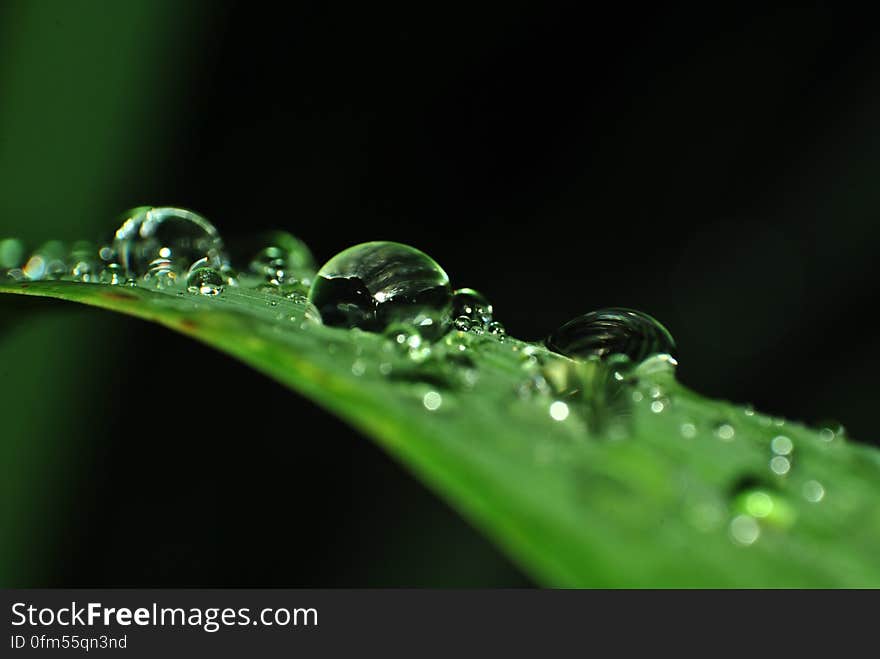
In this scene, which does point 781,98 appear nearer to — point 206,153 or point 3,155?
point 206,153

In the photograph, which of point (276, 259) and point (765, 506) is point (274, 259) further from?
point (765, 506)

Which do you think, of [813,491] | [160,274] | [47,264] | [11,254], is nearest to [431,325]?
[813,491]

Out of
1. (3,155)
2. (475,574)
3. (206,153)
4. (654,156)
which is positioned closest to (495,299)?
(654,156)

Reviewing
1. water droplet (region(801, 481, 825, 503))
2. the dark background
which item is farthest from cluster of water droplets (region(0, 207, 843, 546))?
the dark background

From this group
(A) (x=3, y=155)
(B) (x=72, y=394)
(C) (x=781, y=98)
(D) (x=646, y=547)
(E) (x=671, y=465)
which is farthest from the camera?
(C) (x=781, y=98)

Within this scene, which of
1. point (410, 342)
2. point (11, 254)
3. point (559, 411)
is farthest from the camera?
point (11, 254)

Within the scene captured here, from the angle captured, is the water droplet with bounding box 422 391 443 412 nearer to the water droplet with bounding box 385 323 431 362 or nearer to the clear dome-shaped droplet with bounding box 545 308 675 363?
the water droplet with bounding box 385 323 431 362

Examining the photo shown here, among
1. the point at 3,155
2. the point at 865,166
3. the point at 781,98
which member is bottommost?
the point at 865,166
